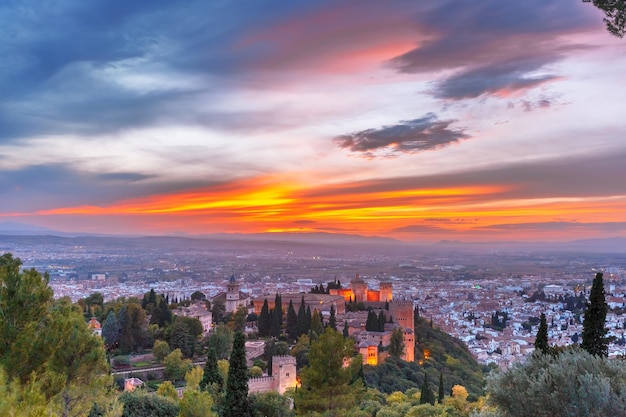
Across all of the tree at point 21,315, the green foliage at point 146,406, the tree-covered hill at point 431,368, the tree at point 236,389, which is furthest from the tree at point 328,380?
the tree-covered hill at point 431,368

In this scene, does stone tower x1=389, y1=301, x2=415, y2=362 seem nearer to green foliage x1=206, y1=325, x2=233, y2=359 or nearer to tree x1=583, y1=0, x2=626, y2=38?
green foliage x1=206, y1=325, x2=233, y2=359

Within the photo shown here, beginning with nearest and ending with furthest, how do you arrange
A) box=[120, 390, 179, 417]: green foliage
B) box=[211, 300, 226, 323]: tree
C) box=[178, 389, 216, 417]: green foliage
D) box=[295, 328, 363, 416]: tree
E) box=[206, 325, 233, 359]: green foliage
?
box=[178, 389, 216, 417]: green foliage < box=[295, 328, 363, 416]: tree < box=[120, 390, 179, 417]: green foliage < box=[206, 325, 233, 359]: green foliage < box=[211, 300, 226, 323]: tree

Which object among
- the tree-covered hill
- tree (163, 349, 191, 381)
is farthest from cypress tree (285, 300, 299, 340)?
tree (163, 349, 191, 381)

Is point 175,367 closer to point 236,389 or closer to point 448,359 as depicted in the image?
point 236,389

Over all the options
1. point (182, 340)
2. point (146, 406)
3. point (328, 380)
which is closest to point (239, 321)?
point (182, 340)

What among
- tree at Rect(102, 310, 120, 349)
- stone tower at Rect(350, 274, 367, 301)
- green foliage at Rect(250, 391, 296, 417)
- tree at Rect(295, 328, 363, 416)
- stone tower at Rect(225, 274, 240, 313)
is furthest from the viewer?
stone tower at Rect(350, 274, 367, 301)

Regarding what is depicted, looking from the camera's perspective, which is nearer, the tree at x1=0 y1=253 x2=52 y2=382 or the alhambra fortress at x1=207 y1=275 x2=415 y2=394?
the tree at x1=0 y1=253 x2=52 y2=382

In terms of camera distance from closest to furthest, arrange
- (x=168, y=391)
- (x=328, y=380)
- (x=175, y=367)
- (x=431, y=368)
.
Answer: (x=328, y=380)
(x=168, y=391)
(x=175, y=367)
(x=431, y=368)
